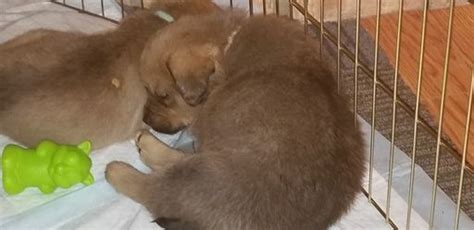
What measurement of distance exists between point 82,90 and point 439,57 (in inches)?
50.4

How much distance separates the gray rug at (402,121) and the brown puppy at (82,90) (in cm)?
46

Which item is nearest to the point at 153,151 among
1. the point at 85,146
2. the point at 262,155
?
the point at 85,146

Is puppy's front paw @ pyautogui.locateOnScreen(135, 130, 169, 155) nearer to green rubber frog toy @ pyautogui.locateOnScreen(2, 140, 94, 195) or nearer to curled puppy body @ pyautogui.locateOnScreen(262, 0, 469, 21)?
green rubber frog toy @ pyautogui.locateOnScreen(2, 140, 94, 195)

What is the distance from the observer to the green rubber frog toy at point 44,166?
1.90 meters

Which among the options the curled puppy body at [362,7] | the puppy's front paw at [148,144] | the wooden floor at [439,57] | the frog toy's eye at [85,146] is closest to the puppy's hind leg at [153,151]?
the puppy's front paw at [148,144]

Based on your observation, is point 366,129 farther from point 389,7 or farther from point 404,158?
point 389,7

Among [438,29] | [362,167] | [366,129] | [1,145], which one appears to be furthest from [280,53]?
[438,29]

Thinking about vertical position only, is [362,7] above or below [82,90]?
below

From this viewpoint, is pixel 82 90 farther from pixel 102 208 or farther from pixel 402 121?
pixel 402 121

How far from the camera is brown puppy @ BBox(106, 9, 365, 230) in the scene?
1.66 meters

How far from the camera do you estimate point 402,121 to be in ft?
7.93

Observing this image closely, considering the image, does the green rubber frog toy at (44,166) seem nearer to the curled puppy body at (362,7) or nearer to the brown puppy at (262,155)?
the brown puppy at (262,155)

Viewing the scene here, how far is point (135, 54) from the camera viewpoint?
194 centimetres

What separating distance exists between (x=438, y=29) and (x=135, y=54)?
4.15 feet
